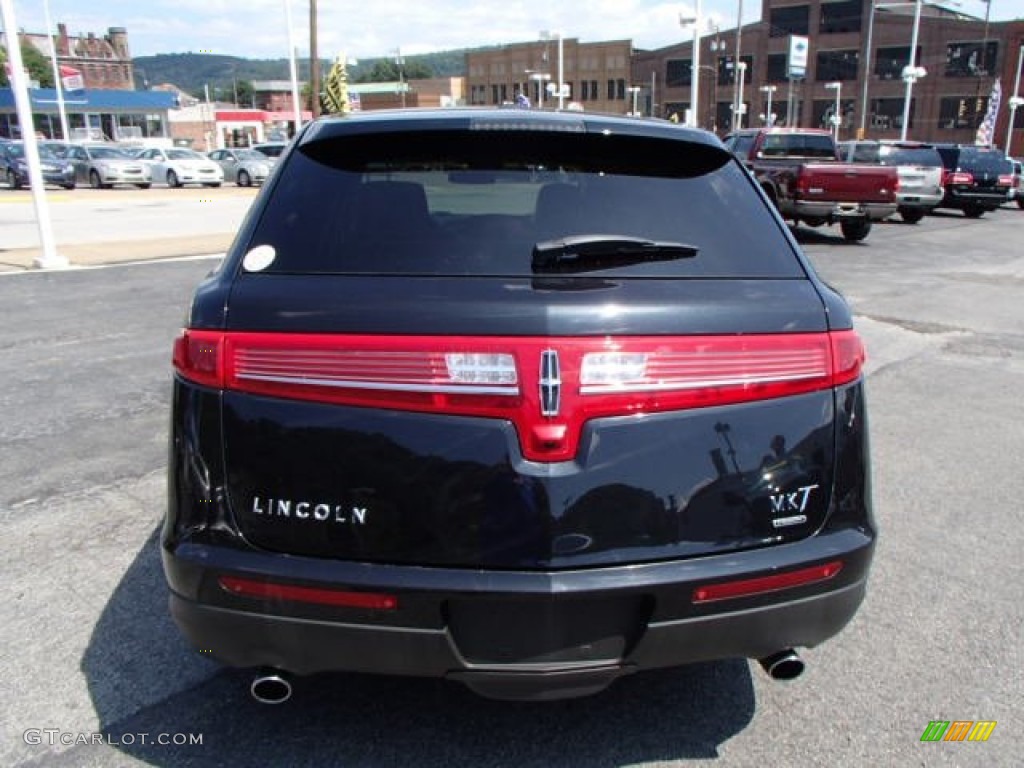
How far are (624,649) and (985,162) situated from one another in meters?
27.1

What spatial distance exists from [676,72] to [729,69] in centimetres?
872

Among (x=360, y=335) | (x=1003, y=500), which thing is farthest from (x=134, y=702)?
(x=1003, y=500)

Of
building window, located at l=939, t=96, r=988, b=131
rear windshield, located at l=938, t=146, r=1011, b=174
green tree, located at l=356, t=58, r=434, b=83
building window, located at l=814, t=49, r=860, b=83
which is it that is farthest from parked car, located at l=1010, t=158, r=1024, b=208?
green tree, located at l=356, t=58, r=434, b=83

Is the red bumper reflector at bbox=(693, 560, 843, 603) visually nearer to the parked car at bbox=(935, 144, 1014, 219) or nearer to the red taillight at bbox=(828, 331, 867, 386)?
the red taillight at bbox=(828, 331, 867, 386)

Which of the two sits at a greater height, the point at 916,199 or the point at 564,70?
the point at 564,70

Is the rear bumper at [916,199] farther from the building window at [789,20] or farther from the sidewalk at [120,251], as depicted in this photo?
the building window at [789,20]

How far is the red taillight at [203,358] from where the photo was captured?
2160 mm

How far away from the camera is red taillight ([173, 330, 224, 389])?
216cm

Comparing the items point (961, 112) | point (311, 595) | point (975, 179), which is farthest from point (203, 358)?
point (961, 112)

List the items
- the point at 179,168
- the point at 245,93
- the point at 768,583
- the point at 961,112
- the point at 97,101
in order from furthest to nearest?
the point at 245,93 → the point at 961,112 → the point at 97,101 → the point at 179,168 → the point at 768,583

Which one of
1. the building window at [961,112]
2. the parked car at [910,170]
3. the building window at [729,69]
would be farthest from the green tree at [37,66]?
the parked car at [910,170]

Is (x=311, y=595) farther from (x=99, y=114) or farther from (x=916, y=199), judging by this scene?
(x=99, y=114)

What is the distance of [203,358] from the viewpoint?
2.19m

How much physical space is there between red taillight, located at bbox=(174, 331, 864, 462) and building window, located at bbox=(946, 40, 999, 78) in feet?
281
